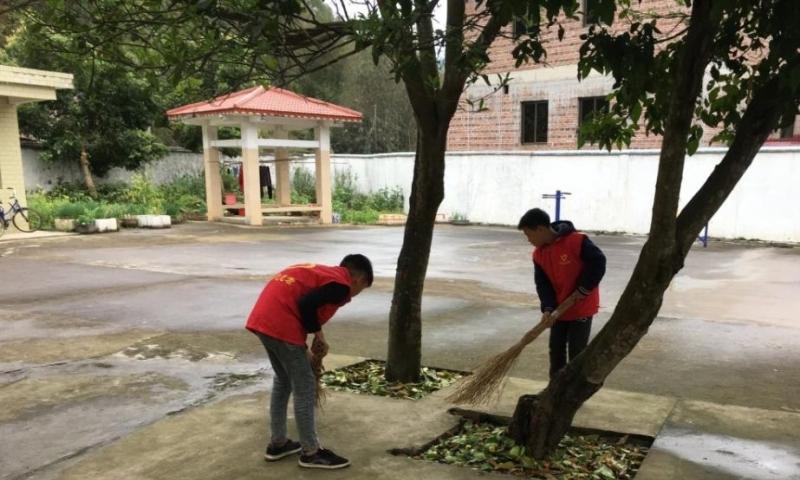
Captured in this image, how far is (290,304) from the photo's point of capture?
3443 mm

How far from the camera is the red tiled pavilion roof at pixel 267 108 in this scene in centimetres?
1767

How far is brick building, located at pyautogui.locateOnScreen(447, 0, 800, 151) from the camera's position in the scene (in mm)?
20391

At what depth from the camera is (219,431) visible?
13.6ft

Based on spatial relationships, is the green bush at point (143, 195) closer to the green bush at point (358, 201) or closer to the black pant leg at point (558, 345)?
the green bush at point (358, 201)

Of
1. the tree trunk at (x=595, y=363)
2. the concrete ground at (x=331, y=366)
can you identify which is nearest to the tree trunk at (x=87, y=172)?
the concrete ground at (x=331, y=366)

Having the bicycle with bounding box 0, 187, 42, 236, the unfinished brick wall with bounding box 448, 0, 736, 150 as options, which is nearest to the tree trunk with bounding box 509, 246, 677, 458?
the bicycle with bounding box 0, 187, 42, 236

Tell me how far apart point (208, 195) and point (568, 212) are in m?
10.7

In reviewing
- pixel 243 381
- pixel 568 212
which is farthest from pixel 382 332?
pixel 568 212

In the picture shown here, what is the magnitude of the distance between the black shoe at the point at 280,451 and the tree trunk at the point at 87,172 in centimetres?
1828

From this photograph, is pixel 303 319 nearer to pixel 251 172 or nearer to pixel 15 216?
pixel 15 216

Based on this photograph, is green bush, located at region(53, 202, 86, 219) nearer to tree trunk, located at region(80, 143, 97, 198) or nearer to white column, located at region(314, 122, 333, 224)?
tree trunk, located at region(80, 143, 97, 198)

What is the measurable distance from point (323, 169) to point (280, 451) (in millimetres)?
16684

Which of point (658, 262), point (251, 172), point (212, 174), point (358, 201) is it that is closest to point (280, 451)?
point (658, 262)

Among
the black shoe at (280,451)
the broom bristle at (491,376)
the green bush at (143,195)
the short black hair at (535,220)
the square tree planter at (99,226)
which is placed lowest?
the black shoe at (280,451)
